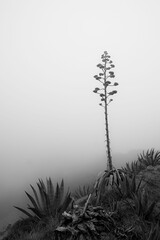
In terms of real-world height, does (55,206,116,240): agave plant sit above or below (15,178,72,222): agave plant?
above

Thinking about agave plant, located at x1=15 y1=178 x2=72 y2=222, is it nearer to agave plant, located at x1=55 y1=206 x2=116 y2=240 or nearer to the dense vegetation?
the dense vegetation

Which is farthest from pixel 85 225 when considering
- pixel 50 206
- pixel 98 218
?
pixel 50 206

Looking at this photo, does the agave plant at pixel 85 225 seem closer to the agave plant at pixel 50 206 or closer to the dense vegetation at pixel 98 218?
the dense vegetation at pixel 98 218

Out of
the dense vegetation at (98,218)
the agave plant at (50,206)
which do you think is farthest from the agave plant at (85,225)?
the agave plant at (50,206)

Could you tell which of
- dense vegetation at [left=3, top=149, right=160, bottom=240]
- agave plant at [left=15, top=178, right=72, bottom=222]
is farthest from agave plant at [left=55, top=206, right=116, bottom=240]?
agave plant at [left=15, top=178, right=72, bottom=222]

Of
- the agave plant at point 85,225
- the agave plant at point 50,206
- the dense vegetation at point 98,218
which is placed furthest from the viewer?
the agave plant at point 50,206

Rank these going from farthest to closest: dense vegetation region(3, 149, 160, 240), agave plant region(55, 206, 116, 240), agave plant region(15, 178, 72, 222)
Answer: agave plant region(15, 178, 72, 222) < dense vegetation region(3, 149, 160, 240) < agave plant region(55, 206, 116, 240)

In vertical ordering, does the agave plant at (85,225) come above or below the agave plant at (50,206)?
above

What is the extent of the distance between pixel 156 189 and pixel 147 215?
83.7 inches

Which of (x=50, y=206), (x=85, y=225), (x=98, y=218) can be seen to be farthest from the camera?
(x=50, y=206)

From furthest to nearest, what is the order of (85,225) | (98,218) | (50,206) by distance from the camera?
1. (50,206)
2. (98,218)
3. (85,225)

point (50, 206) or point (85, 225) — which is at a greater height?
point (85, 225)

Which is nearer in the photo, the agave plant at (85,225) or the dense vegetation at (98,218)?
the agave plant at (85,225)

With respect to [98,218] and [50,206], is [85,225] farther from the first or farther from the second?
[50,206]
